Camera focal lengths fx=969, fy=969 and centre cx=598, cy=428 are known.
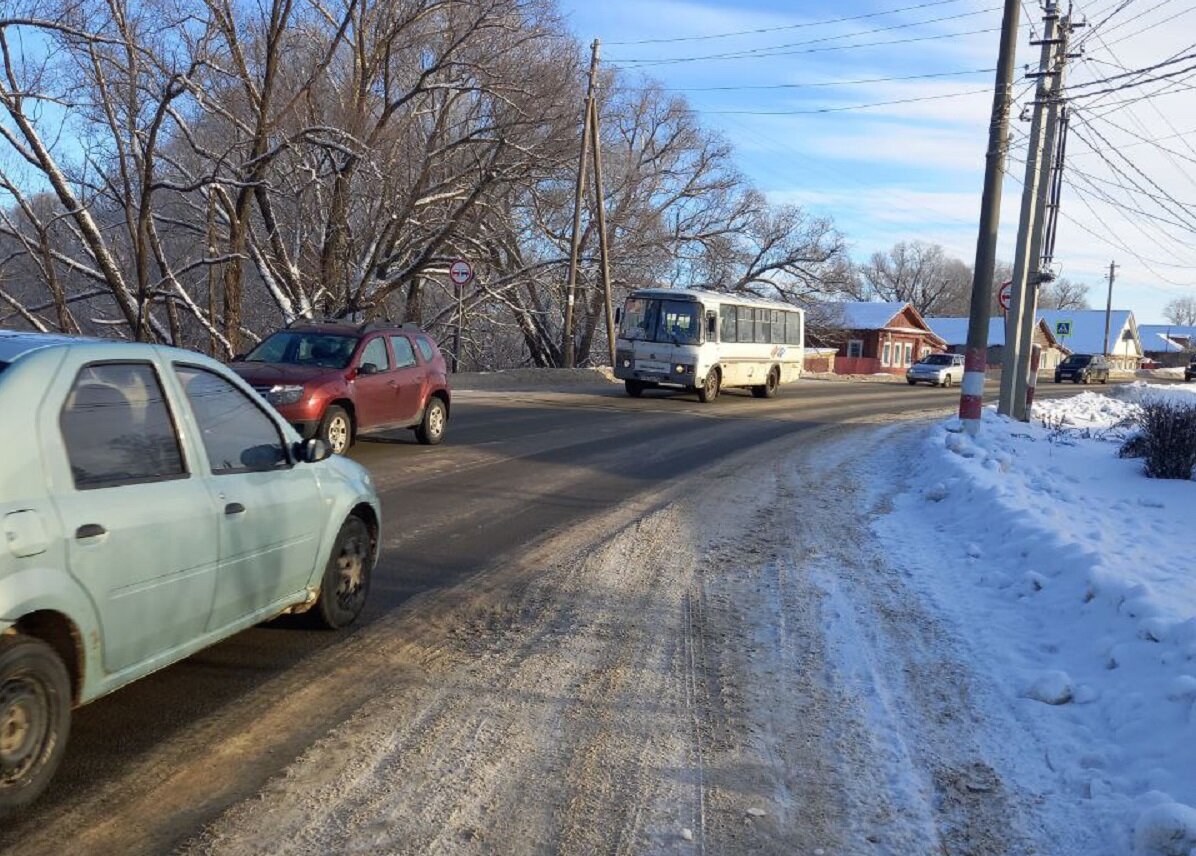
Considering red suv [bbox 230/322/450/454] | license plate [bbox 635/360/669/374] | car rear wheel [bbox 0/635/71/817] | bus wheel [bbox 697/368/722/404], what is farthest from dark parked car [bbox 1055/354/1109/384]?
car rear wheel [bbox 0/635/71/817]

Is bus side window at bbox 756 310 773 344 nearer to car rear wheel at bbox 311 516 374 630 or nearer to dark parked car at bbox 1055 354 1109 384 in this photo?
car rear wheel at bbox 311 516 374 630

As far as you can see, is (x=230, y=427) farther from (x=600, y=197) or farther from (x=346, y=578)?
(x=600, y=197)

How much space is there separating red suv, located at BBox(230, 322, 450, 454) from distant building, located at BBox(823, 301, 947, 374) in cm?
5048

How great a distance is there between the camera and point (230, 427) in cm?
457

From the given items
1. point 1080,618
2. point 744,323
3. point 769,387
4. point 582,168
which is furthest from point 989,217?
point 582,168

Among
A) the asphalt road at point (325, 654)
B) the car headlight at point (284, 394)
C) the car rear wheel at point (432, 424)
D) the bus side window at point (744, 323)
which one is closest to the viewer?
the asphalt road at point (325, 654)

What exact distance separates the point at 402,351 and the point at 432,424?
1.22m

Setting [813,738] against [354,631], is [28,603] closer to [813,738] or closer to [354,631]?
[354,631]

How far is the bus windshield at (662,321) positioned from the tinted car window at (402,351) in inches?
455

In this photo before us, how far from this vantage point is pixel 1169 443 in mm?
12203

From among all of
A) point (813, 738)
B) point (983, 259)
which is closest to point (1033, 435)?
point (983, 259)

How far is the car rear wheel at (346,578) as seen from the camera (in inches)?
209

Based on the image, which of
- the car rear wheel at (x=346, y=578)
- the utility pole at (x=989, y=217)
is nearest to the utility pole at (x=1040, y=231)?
the utility pole at (x=989, y=217)

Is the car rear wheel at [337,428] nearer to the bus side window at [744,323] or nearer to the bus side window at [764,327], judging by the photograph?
the bus side window at [744,323]
